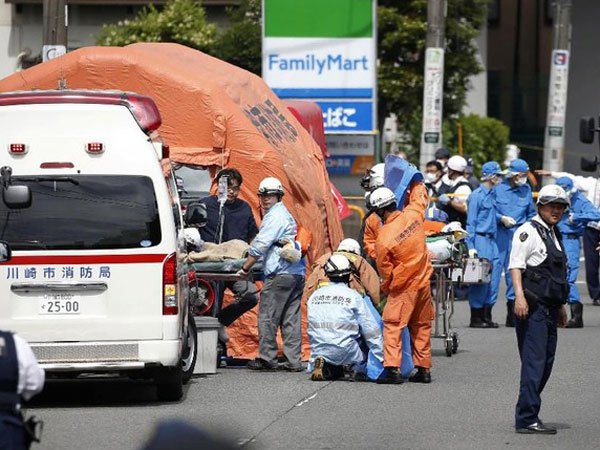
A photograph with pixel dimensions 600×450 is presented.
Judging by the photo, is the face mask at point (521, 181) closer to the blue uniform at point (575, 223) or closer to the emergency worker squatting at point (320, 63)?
the blue uniform at point (575, 223)

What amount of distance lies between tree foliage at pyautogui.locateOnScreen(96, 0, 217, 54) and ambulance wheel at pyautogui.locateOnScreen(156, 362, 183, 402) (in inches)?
1271

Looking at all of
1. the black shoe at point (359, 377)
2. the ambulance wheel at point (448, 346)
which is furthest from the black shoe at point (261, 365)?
the ambulance wheel at point (448, 346)

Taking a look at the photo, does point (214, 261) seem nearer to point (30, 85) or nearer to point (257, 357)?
point (257, 357)

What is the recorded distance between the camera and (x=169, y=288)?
12.2 m

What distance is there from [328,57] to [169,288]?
15754mm

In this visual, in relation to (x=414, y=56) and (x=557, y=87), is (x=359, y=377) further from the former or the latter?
(x=414, y=56)

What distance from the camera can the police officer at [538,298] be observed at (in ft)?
36.4

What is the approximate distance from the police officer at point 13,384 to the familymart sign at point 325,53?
20.7 metres

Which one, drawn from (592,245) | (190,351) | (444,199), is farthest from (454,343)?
(592,245)

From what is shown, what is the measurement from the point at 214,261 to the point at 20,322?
3223mm

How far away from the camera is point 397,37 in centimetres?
4188

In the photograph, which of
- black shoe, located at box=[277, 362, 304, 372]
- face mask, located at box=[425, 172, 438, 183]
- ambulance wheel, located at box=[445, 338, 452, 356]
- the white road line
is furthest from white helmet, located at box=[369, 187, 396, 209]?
face mask, located at box=[425, 172, 438, 183]

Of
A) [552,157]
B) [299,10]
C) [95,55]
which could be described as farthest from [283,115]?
[552,157]

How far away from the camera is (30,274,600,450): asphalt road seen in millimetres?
10820
